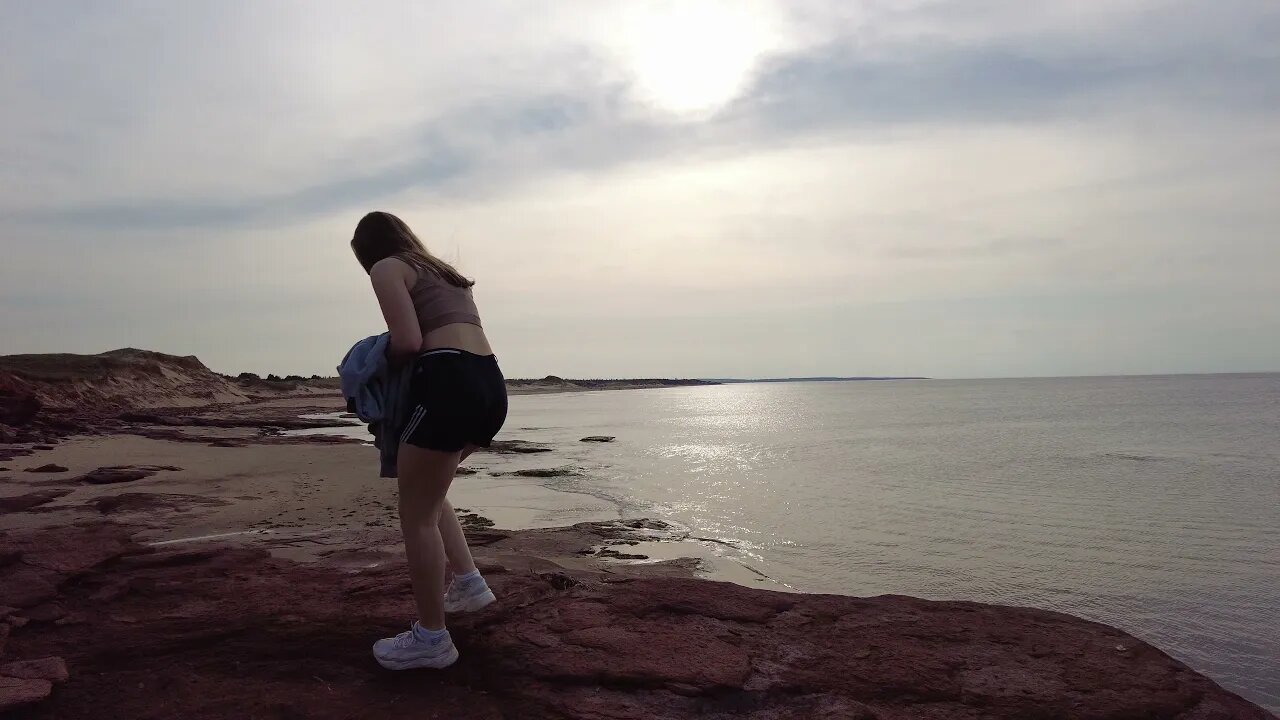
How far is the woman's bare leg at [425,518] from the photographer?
307 centimetres

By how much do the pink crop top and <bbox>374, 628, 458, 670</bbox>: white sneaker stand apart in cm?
132

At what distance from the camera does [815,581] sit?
704cm

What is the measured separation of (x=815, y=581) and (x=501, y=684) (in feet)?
15.4

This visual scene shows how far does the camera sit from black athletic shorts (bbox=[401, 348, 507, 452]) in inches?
119

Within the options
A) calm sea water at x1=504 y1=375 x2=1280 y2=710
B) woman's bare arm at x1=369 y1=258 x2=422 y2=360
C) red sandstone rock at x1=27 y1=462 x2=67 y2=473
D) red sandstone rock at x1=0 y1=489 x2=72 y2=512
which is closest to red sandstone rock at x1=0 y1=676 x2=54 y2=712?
woman's bare arm at x1=369 y1=258 x2=422 y2=360

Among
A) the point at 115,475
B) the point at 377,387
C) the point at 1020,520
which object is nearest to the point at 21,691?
the point at 377,387

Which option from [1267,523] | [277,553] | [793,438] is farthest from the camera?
[793,438]

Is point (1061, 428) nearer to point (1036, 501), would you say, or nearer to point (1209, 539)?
point (1036, 501)

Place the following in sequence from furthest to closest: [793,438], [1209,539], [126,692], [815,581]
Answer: [793,438]
[1209,539]
[815,581]
[126,692]

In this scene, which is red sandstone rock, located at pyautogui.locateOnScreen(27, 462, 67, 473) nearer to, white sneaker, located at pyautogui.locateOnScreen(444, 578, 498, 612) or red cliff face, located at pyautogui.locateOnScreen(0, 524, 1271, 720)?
red cliff face, located at pyautogui.locateOnScreen(0, 524, 1271, 720)

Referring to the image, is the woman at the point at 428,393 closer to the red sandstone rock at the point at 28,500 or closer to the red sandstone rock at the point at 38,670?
the red sandstone rock at the point at 38,670

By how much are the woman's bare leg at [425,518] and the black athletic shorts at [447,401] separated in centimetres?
7

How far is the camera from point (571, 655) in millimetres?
3262

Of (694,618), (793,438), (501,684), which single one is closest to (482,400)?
(501,684)
